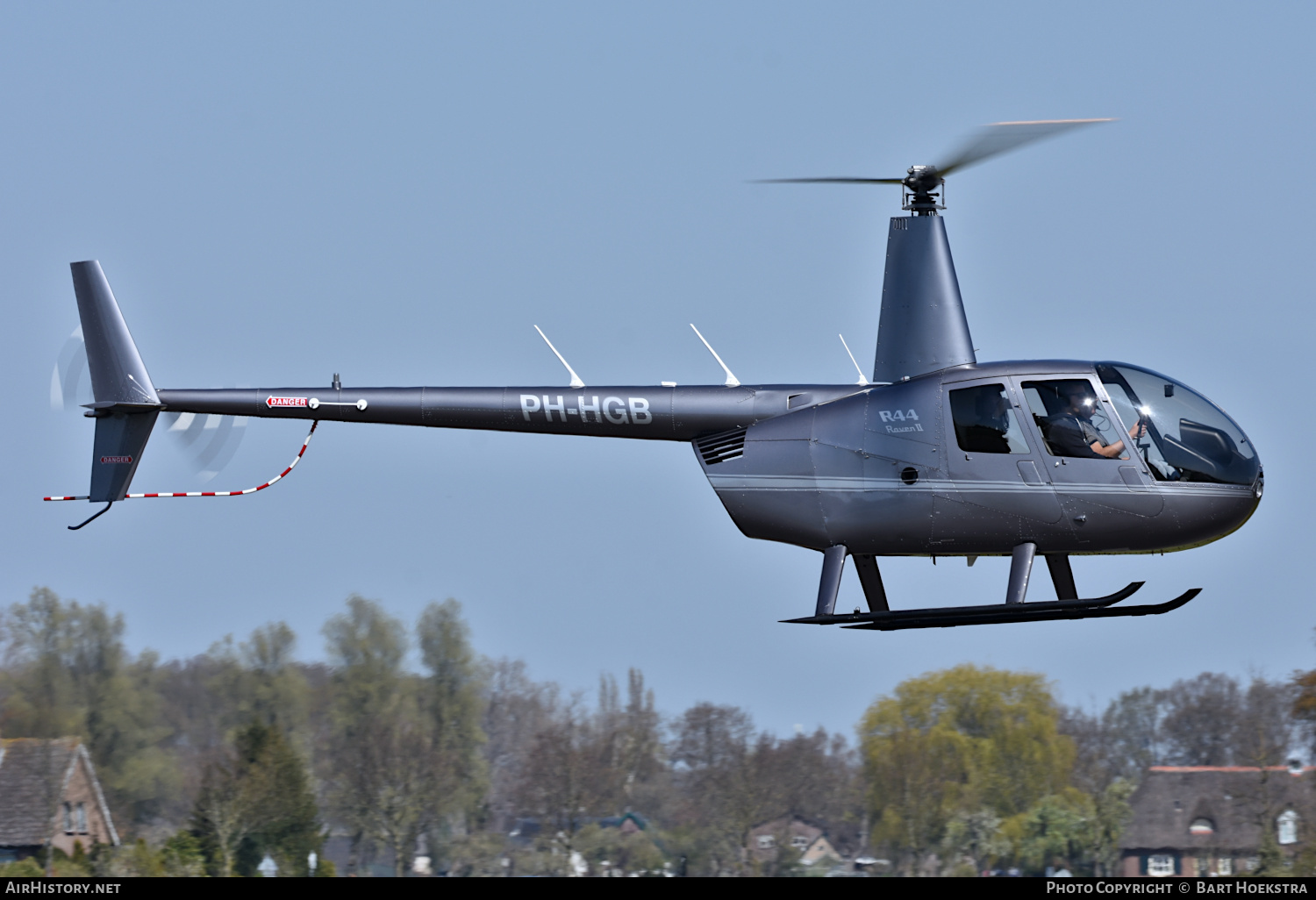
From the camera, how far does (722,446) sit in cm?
1677

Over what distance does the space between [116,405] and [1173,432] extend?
1127cm

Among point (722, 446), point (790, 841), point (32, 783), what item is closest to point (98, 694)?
point (32, 783)

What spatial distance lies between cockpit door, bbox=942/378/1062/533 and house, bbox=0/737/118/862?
82.1 ft

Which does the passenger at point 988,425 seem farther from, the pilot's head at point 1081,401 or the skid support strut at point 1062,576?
the skid support strut at point 1062,576

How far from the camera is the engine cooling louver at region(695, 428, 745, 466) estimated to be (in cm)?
1664

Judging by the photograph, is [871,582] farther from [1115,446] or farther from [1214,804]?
[1214,804]

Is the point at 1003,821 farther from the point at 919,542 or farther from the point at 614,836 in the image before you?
the point at 919,542

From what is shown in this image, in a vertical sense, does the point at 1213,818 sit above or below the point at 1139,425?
below

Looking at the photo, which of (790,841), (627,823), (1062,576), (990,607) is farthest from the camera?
(627,823)

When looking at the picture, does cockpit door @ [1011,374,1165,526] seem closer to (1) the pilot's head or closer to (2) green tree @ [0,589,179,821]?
(1) the pilot's head

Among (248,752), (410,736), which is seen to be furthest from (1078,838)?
(248,752)

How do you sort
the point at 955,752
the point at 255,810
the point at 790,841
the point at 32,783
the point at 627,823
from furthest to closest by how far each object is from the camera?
the point at 955,752 < the point at 627,823 < the point at 790,841 < the point at 255,810 < the point at 32,783

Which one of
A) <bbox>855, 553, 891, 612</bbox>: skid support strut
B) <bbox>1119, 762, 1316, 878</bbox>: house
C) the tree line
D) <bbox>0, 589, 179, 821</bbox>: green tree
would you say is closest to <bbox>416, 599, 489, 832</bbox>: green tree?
the tree line
